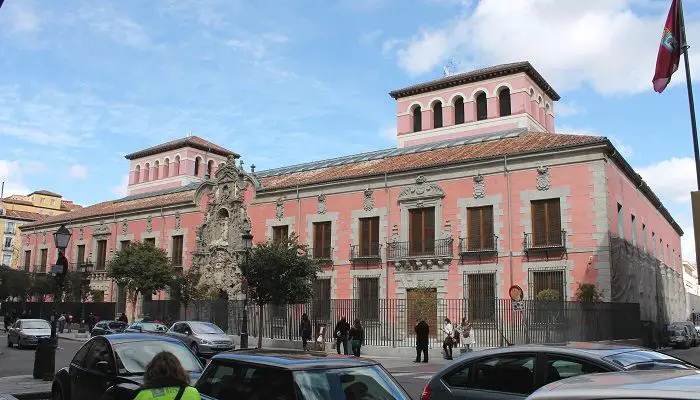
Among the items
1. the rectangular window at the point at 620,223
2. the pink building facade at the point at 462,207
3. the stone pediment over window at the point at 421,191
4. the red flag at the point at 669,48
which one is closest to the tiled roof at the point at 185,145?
the pink building facade at the point at 462,207

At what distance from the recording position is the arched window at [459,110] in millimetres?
38644

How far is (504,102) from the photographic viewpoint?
37.2 metres

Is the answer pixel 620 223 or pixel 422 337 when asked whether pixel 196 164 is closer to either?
pixel 422 337

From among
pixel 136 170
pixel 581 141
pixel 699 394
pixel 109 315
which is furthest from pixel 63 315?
pixel 699 394

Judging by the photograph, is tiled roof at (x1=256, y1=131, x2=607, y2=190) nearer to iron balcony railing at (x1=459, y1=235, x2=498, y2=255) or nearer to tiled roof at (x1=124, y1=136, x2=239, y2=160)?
iron balcony railing at (x1=459, y1=235, x2=498, y2=255)

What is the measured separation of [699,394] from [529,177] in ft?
87.0

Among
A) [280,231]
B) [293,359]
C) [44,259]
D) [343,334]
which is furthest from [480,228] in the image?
[44,259]

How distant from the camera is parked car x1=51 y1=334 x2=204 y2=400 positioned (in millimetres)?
8023

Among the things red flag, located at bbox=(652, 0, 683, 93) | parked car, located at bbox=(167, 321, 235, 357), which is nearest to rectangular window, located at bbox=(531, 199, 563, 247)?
parked car, located at bbox=(167, 321, 235, 357)

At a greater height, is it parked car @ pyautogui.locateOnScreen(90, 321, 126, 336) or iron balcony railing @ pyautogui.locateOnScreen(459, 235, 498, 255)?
iron balcony railing @ pyautogui.locateOnScreen(459, 235, 498, 255)

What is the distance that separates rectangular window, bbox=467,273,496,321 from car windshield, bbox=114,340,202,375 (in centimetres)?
2010

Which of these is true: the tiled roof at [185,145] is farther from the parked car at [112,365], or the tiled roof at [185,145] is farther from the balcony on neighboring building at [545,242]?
the parked car at [112,365]

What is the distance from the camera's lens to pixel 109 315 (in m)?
43.0

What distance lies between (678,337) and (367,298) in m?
18.2
